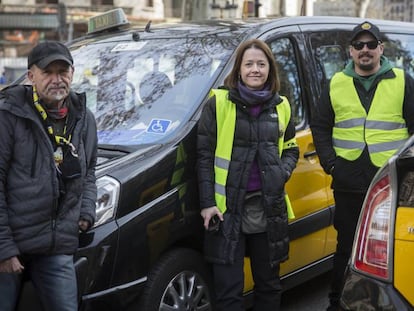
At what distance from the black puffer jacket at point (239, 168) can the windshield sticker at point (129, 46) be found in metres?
0.96

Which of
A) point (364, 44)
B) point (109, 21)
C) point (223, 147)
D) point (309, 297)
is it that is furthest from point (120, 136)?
point (309, 297)

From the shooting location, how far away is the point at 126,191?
2.93 meters

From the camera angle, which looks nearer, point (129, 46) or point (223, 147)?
point (223, 147)

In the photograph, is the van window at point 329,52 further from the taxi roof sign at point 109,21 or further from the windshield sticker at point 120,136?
the windshield sticker at point 120,136

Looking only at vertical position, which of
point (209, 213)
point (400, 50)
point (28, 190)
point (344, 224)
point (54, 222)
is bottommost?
point (344, 224)

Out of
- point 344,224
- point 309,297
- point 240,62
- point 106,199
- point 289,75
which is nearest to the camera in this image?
point 106,199

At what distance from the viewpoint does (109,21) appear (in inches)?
176

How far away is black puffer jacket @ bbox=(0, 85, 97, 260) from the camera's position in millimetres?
2518

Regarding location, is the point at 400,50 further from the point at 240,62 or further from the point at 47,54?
the point at 47,54

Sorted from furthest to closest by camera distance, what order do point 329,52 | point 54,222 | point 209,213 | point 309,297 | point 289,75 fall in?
1. point 309,297
2. point 329,52
3. point 289,75
4. point 209,213
5. point 54,222

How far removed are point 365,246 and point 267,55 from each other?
4.43ft

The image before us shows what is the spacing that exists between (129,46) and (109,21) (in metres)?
0.52

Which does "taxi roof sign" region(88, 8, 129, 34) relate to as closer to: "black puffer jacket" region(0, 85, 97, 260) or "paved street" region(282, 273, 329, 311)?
"black puffer jacket" region(0, 85, 97, 260)

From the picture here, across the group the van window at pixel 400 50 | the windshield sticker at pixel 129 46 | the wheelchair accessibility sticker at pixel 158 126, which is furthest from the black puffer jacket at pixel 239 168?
the van window at pixel 400 50
